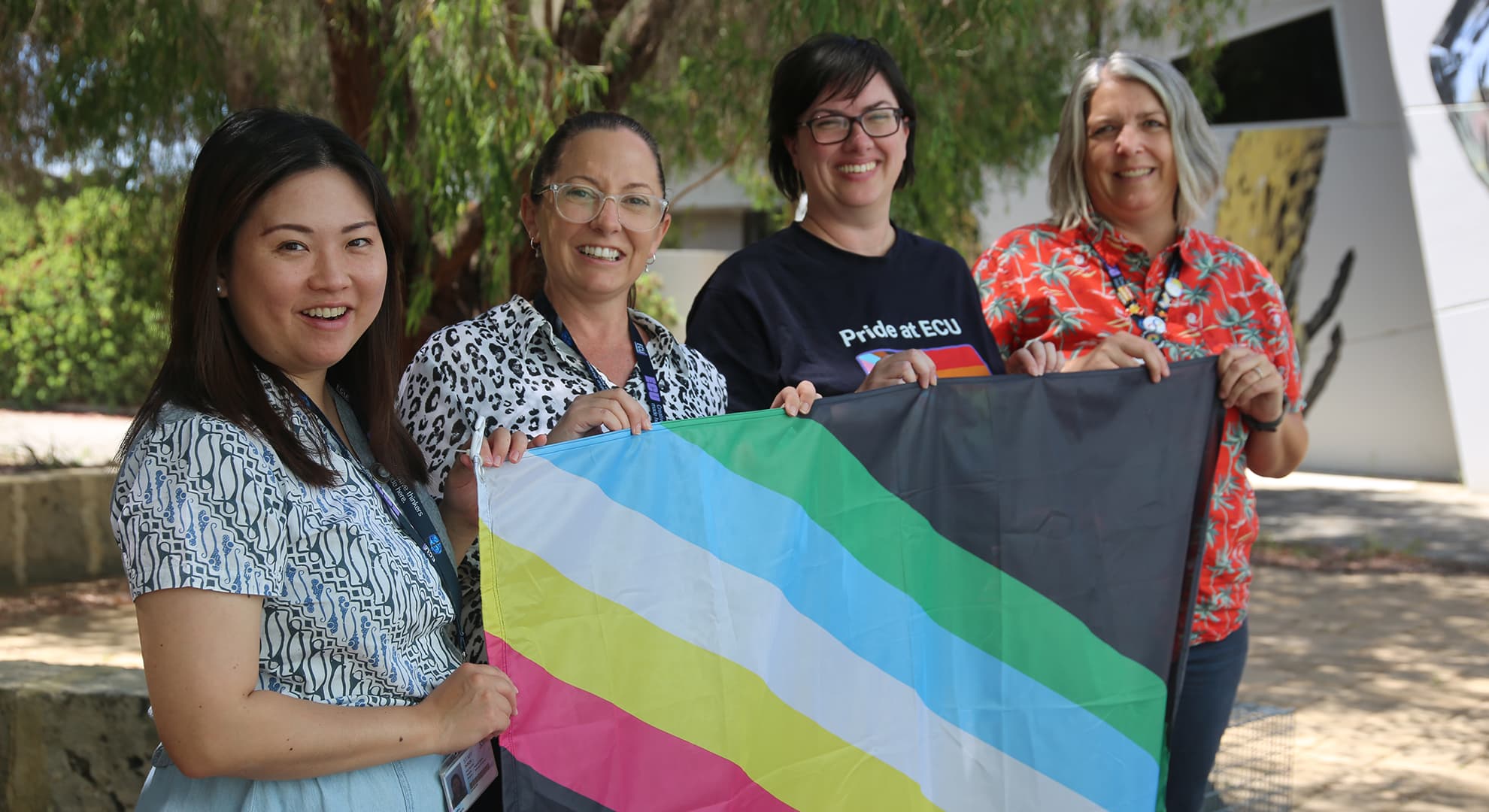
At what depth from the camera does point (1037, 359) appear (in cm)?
278

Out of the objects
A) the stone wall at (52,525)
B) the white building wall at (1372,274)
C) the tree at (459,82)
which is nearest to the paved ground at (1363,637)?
the stone wall at (52,525)

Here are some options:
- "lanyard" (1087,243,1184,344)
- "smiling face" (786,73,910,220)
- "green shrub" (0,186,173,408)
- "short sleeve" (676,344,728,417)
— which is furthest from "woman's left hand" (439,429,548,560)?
"green shrub" (0,186,173,408)

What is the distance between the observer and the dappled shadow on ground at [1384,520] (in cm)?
1012

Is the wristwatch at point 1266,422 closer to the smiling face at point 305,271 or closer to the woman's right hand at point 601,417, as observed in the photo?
the woman's right hand at point 601,417

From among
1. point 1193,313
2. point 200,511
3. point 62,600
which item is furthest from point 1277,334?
point 62,600

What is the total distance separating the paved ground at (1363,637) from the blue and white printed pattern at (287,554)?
168 inches

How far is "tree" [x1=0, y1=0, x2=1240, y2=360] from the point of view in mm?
5391

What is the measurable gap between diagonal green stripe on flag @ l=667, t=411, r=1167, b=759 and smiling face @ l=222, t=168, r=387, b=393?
0.59 meters

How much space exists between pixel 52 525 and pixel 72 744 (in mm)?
6169

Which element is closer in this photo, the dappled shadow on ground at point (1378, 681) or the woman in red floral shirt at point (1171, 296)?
the woman in red floral shirt at point (1171, 296)

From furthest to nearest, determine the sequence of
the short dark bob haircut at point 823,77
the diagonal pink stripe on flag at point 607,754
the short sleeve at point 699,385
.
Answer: the short dark bob haircut at point 823,77, the short sleeve at point 699,385, the diagonal pink stripe on flag at point 607,754

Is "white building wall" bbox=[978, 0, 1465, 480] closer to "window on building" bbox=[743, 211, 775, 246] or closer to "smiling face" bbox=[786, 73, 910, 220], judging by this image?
"window on building" bbox=[743, 211, 775, 246]

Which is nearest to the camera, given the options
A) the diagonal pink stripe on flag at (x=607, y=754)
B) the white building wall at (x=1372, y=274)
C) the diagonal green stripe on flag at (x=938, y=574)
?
the diagonal pink stripe on flag at (x=607, y=754)

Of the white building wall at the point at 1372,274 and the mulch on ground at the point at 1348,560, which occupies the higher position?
the white building wall at the point at 1372,274
